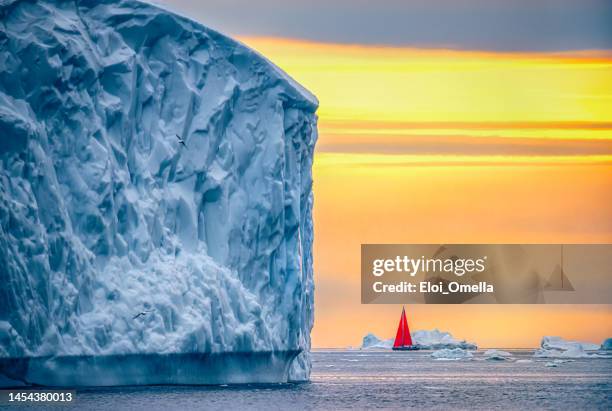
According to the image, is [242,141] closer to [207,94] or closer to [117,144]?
[207,94]

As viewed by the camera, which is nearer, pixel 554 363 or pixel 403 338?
pixel 554 363

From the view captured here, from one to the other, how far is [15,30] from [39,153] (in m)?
2.52

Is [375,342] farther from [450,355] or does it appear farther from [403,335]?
[450,355]

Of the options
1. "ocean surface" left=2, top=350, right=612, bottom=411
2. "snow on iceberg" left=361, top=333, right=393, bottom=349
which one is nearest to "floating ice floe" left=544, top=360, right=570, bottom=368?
"ocean surface" left=2, top=350, right=612, bottom=411

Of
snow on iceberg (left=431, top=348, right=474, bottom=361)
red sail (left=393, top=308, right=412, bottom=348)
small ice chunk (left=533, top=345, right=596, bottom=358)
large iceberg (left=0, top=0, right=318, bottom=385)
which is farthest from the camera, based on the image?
red sail (left=393, top=308, right=412, bottom=348)

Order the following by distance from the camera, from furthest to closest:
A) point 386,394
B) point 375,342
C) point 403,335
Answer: point 375,342 < point 403,335 < point 386,394

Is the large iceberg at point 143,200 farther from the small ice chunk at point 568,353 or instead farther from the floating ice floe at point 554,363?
the small ice chunk at point 568,353

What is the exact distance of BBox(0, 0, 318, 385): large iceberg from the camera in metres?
28.8

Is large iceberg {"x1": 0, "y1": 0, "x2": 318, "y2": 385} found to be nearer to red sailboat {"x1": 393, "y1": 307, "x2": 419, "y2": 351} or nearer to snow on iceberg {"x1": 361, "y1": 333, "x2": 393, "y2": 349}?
red sailboat {"x1": 393, "y1": 307, "x2": 419, "y2": 351}

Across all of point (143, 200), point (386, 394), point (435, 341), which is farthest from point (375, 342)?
point (143, 200)

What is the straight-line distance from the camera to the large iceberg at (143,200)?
2878 cm

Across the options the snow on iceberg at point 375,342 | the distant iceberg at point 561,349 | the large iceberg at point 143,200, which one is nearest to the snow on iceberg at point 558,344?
the distant iceberg at point 561,349

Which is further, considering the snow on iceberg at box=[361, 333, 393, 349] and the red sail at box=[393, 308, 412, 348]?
the snow on iceberg at box=[361, 333, 393, 349]

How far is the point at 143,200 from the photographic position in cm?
3148
